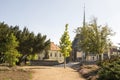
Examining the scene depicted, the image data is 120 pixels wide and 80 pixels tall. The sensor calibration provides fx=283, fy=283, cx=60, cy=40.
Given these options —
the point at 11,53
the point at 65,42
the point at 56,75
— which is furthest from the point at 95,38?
the point at 56,75

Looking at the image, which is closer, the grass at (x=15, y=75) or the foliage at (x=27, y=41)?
the grass at (x=15, y=75)

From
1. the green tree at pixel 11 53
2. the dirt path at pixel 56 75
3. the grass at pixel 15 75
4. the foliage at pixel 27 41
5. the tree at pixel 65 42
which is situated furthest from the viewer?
the foliage at pixel 27 41

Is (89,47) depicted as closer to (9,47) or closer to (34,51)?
(34,51)

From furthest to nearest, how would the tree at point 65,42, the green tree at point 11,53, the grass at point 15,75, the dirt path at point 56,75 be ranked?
1. the tree at point 65,42
2. the green tree at point 11,53
3. the dirt path at point 56,75
4. the grass at point 15,75

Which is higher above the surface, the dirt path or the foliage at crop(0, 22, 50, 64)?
the foliage at crop(0, 22, 50, 64)

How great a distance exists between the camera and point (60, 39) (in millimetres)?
53812

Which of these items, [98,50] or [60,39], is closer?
[60,39]

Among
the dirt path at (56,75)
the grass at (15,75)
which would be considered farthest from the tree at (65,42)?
the grass at (15,75)

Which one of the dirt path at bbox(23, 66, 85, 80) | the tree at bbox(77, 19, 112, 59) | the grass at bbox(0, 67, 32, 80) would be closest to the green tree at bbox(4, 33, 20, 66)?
the dirt path at bbox(23, 66, 85, 80)

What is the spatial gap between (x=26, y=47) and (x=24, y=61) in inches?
244

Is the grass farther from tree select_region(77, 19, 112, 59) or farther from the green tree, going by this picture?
tree select_region(77, 19, 112, 59)

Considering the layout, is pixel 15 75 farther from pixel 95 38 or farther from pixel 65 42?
pixel 95 38

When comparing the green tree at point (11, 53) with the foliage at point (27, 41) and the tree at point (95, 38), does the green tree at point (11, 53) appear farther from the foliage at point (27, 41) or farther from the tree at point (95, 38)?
the tree at point (95, 38)

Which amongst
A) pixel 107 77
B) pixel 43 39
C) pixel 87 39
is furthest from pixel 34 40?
pixel 107 77
